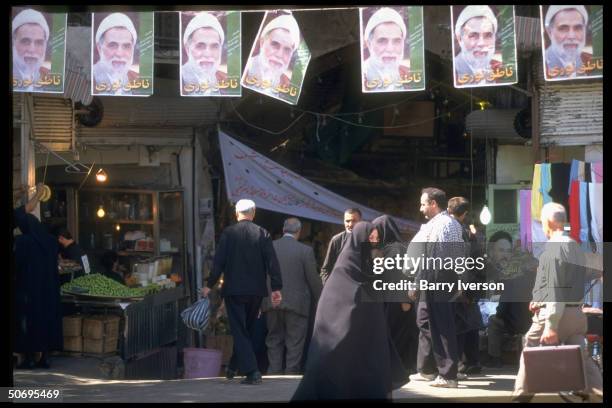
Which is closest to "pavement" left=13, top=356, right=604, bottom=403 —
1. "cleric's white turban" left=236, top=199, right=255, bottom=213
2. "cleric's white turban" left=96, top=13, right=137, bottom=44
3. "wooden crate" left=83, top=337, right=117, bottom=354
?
"wooden crate" left=83, top=337, right=117, bottom=354

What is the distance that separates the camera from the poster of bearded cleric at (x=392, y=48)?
28.7 ft

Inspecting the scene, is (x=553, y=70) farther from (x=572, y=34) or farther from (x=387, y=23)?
(x=387, y=23)

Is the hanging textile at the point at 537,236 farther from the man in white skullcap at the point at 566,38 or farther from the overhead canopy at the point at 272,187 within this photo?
the overhead canopy at the point at 272,187

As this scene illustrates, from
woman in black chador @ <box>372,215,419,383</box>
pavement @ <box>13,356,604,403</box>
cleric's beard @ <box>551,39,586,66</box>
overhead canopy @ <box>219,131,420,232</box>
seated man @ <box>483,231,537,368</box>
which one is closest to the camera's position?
pavement @ <box>13,356,604,403</box>

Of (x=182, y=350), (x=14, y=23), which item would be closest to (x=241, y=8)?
(x=14, y=23)

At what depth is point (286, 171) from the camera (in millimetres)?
11812

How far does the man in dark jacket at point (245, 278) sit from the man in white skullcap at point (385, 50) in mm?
1672

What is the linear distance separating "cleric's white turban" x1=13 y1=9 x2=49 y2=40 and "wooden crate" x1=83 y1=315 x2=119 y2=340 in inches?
113

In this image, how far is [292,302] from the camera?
9.67m

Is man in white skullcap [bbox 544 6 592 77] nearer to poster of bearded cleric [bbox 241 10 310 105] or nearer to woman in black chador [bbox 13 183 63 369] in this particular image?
poster of bearded cleric [bbox 241 10 310 105]

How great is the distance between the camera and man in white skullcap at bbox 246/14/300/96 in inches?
352

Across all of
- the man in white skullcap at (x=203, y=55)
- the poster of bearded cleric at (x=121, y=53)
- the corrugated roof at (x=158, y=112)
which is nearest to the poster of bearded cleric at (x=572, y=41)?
the man in white skullcap at (x=203, y=55)

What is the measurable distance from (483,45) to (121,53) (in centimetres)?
324
